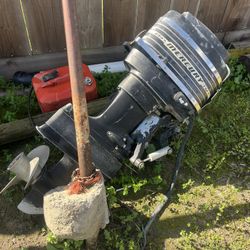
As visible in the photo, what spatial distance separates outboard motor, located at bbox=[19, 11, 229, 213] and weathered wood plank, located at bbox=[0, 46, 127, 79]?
996mm

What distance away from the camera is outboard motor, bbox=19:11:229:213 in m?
2.04

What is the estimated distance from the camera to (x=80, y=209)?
1682 mm

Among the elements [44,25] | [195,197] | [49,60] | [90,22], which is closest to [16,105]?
[49,60]

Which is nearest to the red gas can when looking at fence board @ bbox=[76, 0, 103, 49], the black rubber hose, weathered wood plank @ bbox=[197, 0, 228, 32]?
fence board @ bbox=[76, 0, 103, 49]

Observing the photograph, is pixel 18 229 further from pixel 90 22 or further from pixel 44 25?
pixel 90 22

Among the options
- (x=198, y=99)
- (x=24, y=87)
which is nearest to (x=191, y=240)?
(x=198, y=99)

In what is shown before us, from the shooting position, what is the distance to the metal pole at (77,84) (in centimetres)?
135

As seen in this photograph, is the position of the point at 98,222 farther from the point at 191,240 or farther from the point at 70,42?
the point at 70,42

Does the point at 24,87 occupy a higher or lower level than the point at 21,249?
higher

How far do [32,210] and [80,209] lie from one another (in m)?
0.60

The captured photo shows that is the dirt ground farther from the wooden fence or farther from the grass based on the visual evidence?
the wooden fence

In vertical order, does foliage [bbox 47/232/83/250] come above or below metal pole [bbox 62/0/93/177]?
below

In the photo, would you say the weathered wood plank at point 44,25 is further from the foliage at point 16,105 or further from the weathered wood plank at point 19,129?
the weathered wood plank at point 19,129

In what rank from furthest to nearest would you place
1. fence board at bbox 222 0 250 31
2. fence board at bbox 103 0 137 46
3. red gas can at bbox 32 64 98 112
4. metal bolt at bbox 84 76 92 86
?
fence board at bbox 222 0 250 31
fence board at bbox 103 0 137 46
metal bolt at bbox 84 76 92 86
red gas can at bbox 32 64 98 112
